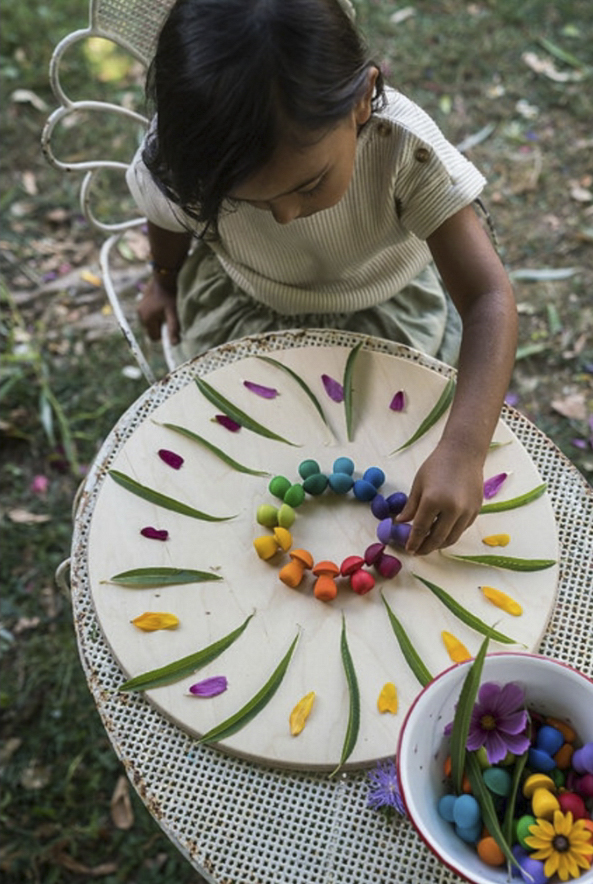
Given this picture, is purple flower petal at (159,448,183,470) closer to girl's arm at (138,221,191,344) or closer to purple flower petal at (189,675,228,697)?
purple flower petal at (189,675,228,697)

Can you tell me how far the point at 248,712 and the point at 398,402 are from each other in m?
0.44

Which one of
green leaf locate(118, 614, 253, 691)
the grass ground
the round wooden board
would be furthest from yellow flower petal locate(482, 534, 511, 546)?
the grass ground

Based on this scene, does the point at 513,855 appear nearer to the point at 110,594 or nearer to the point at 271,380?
the point at 110,594

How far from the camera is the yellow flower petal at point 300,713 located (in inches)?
37.2

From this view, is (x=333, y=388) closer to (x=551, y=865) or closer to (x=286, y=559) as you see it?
(x=286, y=559)

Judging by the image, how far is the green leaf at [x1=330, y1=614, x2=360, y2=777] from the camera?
93 cm

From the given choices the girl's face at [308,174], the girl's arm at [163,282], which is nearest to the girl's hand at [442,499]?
the girl's face at [308,174]

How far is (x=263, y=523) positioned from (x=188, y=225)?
Answer: 0.49m

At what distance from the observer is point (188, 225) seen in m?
1.32

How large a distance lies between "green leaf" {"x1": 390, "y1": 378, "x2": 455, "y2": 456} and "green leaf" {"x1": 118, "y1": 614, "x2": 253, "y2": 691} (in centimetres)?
34

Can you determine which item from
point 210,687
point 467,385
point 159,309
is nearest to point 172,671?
point 210,687

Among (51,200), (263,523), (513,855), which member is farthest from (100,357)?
(513,855)

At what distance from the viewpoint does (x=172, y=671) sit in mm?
992

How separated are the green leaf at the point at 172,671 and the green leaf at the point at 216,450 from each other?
24 cm
